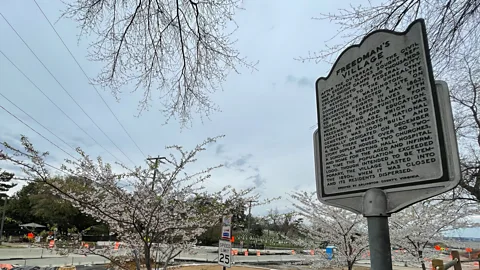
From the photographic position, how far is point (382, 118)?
7.88 feet

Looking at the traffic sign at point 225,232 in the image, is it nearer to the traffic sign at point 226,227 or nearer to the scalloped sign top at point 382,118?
the traffic sign at point 226,227

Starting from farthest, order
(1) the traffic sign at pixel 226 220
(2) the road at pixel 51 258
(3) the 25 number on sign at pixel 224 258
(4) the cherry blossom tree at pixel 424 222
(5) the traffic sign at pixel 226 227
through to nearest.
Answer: (2) the road at pixel 51 258
(4) the cherry blossom tree at pixel 424 222
(3) the 25 number on sign at pixel 224 258
(5) the traffic sign at pixel 226 227
(1) the traffic sign at pixel 226 220

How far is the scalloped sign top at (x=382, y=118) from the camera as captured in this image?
2145 mm

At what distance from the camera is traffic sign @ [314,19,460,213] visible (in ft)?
6.84

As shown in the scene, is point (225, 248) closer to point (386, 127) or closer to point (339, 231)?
point (339, 231)

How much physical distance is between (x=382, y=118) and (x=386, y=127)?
2.9 inches

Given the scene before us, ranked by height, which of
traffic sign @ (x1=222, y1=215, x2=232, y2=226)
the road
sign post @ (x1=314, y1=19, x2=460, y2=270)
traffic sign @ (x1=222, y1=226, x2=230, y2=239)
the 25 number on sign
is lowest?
the road

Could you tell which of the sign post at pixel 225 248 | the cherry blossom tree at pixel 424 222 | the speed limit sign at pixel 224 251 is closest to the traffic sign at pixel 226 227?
the sign post at pixel 225 248

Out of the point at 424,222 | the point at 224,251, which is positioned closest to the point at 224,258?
the point at 224,251

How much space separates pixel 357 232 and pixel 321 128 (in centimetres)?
905

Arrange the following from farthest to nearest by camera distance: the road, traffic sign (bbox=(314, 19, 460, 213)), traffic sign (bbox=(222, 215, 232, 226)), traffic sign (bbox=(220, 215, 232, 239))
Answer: the road
traffic sign (bbox=(220, 215, 232, 239))
traffic sign (bbox=(222, 215, 232, 226))
traffic sign (bbox=(314, 19, 460, 213))

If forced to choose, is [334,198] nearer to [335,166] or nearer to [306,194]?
[335,166]

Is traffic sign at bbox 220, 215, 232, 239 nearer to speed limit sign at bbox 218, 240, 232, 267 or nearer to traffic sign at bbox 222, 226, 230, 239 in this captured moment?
traffic sign at bbox 222, 226, 230, 239

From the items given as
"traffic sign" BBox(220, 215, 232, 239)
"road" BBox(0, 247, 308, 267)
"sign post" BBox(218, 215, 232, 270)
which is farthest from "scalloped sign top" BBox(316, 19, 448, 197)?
"road" BBox(0, 247, 308, 267)
